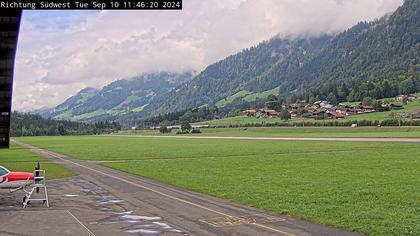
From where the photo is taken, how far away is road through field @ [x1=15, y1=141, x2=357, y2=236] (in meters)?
17.8

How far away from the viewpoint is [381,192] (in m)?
26.0

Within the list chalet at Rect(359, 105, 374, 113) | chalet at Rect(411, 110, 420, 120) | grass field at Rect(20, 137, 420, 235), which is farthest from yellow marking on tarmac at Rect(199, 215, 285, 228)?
chalet at Rect(359, 105, 374, 113)

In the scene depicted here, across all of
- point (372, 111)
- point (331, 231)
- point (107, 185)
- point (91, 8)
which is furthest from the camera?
point (372, 111)

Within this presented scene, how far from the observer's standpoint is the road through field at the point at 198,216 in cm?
1775

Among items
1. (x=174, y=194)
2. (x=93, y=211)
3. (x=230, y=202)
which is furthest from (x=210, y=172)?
(x=93, y=211)

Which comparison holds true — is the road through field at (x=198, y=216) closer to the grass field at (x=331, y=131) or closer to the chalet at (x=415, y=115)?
the grass field at (x=331, y=131)

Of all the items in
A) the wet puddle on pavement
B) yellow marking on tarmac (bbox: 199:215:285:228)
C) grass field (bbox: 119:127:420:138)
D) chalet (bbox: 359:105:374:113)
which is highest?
chalet (bbox: 359:105:374:113)

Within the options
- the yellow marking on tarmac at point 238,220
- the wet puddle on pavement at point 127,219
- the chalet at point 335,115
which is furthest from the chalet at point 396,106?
the yellow marking on tarmac at point 238,220

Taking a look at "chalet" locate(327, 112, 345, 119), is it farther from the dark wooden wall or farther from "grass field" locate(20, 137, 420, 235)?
the dark wooden wall

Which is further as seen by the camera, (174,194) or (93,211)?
(174,194)

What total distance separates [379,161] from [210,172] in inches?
657

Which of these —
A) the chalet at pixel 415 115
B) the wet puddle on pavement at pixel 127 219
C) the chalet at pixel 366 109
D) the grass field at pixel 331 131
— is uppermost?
the chalet at pixel 366 109

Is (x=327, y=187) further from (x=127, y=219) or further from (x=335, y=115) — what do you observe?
(x=335, y=115)

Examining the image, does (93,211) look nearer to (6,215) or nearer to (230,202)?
(6,215)
